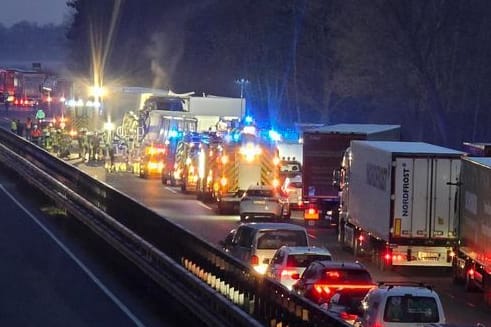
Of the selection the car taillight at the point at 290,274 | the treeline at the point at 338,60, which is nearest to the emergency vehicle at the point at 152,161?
the treeline at the point at 338,60

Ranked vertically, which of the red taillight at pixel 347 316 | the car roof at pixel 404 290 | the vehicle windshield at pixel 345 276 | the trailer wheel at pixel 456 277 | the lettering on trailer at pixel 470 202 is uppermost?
the lettering on trailer at pixel 470 202

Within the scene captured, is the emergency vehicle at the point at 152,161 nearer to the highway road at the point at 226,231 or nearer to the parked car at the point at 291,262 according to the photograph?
the highway road at the point at 226,231

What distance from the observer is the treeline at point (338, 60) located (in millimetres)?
67438

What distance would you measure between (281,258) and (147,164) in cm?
3612

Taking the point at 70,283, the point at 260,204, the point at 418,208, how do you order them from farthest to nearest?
1. the point at 260,204
2. the point at 418,208
3. the point at 70,283

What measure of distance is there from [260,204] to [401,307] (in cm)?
2504

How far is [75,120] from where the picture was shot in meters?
76.6

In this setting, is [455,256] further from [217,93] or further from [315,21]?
[217,93]

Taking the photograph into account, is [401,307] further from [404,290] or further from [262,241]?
[262,241]

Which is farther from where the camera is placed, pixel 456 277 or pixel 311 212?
pixel 311 212

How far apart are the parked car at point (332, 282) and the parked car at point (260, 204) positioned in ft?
65.6

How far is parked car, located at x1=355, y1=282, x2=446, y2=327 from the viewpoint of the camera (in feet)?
60.1

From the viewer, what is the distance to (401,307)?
1842 centimetres

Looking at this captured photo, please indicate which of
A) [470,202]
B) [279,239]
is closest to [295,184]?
[470,202]
